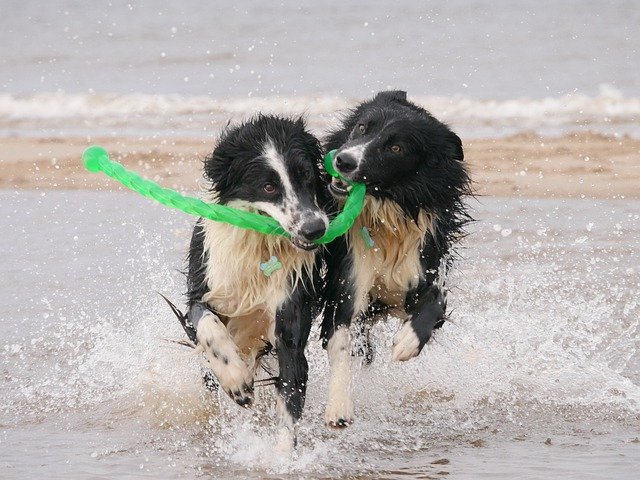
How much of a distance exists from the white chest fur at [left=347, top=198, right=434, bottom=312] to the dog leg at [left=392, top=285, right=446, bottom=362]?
104mm

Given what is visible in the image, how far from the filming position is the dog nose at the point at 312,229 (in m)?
4.75

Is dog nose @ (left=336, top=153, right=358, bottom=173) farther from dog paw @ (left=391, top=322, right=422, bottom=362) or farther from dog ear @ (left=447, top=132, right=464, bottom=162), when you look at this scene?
dog paw @ (left=391, top=322, right=422, bottom=362)

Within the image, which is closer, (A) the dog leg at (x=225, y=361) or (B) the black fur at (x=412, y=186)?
(A) the dog leg at (x=225, y=361)

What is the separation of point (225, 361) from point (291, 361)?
0.96 feet

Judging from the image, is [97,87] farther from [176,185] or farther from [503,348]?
[503,348]

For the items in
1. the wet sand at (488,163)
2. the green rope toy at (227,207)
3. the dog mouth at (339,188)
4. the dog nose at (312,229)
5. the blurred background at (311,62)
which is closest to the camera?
the dog nose at (312,229)

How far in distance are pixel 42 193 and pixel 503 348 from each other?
5844 mm

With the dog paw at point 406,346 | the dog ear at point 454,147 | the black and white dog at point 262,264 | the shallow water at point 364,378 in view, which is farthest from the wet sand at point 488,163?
the dog paw at point 406,346

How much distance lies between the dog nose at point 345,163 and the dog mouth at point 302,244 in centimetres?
38

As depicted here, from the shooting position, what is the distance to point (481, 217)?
973cm

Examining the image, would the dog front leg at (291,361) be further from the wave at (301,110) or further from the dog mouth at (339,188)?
the wave at (301,110)

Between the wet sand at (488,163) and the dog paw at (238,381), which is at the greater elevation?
the wet sand at (488,163)

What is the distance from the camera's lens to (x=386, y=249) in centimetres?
538

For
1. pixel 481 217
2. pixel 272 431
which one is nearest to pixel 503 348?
pixel 272 431
